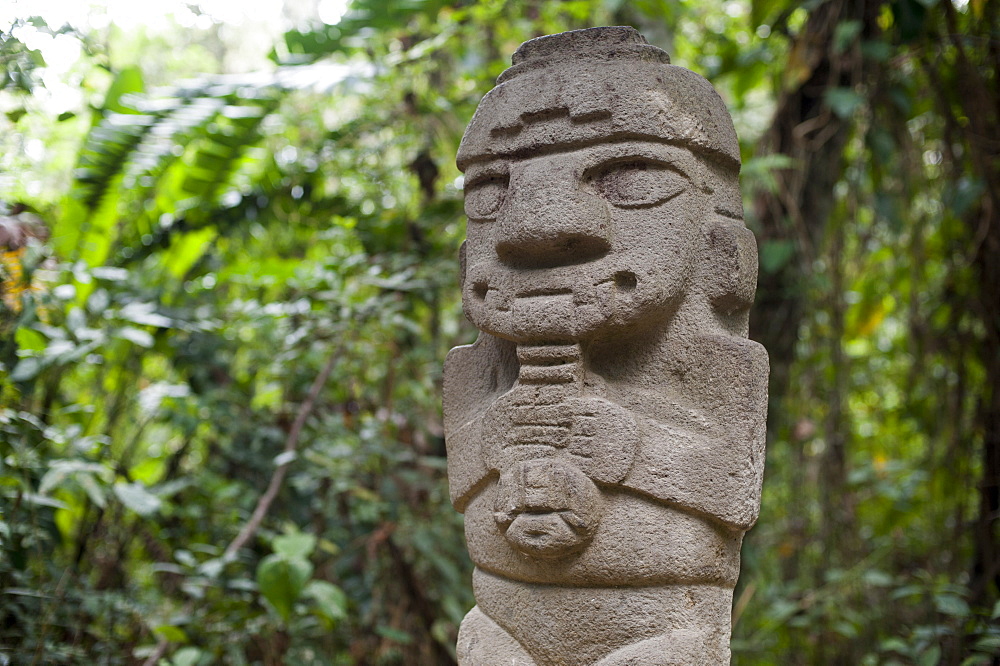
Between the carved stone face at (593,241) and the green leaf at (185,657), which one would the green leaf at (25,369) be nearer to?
the green leaf at (185,657)

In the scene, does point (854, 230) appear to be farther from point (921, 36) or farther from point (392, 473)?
point (392, 473)

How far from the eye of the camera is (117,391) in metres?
4.41

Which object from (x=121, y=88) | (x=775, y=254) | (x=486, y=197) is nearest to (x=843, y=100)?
(x=775, y=254)

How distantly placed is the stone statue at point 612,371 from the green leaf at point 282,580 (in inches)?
40.7

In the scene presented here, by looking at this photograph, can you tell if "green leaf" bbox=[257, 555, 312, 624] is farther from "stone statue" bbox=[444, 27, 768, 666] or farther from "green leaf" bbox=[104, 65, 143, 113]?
"green leaf" bbox=[104, 65, 143, 113]

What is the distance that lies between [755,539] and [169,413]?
292cm

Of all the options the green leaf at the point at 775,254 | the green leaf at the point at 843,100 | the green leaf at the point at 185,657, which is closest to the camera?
the green leaf at the point at 185,657

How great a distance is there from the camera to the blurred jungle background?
325 centimetres


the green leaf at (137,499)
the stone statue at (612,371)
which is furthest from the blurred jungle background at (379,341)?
the stone statue at (612,371)

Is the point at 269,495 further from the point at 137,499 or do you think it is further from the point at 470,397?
the point at 470,397

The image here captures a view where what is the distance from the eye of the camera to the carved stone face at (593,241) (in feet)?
6.53

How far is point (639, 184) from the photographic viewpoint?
2.04m

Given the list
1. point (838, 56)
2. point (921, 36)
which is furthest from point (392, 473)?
point (921, 36)

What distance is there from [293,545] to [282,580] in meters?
0.12
